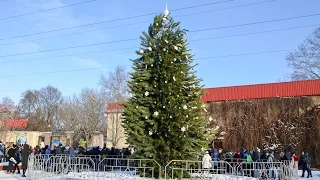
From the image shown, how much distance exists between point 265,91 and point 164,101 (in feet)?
83.0

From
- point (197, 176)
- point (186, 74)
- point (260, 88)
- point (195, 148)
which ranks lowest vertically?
point (197, 176)

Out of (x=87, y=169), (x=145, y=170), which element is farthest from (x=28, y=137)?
(x=145, y=170)

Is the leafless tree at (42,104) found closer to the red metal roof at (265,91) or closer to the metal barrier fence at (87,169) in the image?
the red metal roof at (265,91)

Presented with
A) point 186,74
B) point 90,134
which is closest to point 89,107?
point 90,134

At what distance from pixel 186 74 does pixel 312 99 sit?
77.2ft

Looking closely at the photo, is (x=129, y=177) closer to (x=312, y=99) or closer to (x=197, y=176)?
(x=197, y=176)

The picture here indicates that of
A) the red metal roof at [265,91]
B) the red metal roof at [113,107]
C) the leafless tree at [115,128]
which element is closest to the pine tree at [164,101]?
the red metal roof at [265,91]

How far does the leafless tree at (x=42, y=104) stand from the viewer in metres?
78.9

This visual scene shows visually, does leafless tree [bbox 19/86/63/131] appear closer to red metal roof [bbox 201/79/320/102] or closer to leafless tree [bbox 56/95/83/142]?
leafless tree [bbox 56/95/83/142]

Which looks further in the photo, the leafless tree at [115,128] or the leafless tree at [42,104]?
the leafless tree at [42,104]

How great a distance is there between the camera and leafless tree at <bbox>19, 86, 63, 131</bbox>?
78.9 metres

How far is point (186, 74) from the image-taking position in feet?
48.6

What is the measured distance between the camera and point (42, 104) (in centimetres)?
8262

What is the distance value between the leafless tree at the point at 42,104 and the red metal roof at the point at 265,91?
48322mm
